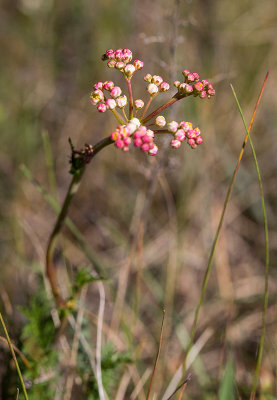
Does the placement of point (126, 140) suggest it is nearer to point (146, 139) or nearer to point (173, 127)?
point (146, 139)

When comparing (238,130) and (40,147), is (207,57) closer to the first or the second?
(238,130)

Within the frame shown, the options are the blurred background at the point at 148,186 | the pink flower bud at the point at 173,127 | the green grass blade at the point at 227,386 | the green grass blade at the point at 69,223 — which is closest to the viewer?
the pink flower bud at the point at 173,127

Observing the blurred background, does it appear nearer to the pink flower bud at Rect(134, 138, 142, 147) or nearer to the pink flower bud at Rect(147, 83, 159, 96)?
the pink flower bud at Rect(147, 83, 159, 96)

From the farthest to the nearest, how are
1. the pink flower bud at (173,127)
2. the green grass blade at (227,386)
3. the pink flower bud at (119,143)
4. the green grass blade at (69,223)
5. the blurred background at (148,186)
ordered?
the blurred background at (148,186), the green grass blade at (69,223), the green grass blade at (227,386), the pink flower bud at (173,127), the pink flower bud at (119,143)

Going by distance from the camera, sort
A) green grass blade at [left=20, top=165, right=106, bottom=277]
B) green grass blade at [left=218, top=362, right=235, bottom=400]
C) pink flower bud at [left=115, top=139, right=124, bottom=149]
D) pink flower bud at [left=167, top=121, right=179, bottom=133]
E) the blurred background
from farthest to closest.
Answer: the blurred background → green grass blade at [left=20, top=165, right=106, bottom=277] → green grass blade at [left=218, top=362, right=235, bottom=400] → pink flower bud at [left=167, top=121, right=179, bottom=133] → pink flower bud at [left=115, top=139, right=124, bottom=149]

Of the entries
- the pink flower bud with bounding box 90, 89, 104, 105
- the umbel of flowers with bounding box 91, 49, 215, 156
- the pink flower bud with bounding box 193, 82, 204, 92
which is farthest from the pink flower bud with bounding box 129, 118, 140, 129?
the pink flower bud with bounding box 193, 82, 204, 92

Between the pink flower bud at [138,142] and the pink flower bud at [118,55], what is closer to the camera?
the pink flower bud at [138,142]

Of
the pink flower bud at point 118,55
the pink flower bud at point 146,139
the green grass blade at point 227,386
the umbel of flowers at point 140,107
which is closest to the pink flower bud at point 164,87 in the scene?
the umbel of flowers at point 140,107

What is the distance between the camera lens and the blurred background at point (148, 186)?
3322 millimetres

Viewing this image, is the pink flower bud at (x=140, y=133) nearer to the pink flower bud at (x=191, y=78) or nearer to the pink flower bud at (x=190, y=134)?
the pink flower bud at (x=190, y=134)

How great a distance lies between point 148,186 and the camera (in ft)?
14.1

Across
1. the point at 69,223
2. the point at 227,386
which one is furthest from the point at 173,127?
the point at 227,386

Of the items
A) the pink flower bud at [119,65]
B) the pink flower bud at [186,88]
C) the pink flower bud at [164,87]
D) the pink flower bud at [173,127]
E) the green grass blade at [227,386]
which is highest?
the pink flower bud at [119,65]

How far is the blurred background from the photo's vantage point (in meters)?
3.32
